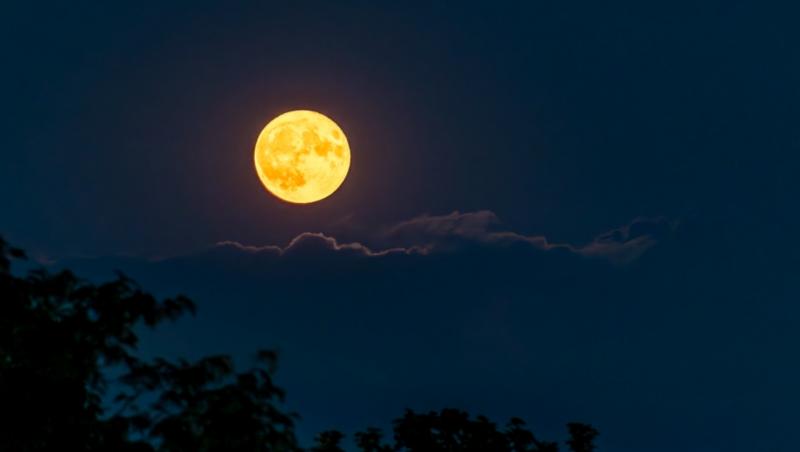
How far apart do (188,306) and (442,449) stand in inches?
903

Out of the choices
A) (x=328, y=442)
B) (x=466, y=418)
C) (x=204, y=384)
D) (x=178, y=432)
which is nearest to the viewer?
(x=178, y=432)

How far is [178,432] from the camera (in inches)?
602

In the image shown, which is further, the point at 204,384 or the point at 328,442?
the point at 328,442

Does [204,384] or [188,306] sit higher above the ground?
[188,306]

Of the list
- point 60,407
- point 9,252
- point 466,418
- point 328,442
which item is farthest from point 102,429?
point 466,418

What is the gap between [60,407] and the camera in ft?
55.2

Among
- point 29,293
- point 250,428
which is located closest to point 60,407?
point 29,293

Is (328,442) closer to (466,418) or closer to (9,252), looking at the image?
(466,418)

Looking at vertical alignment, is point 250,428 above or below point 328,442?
below

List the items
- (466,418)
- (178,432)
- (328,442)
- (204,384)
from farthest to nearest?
(466,418) < (328,442) < (204,384) < (178,432)

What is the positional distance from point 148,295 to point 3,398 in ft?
10.1

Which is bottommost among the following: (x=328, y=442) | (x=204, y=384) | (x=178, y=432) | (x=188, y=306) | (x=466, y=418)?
(x=178, y=432)

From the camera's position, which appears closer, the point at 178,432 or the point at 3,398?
the point at 178,432

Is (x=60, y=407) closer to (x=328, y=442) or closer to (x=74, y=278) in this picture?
(x=74, y=278)
